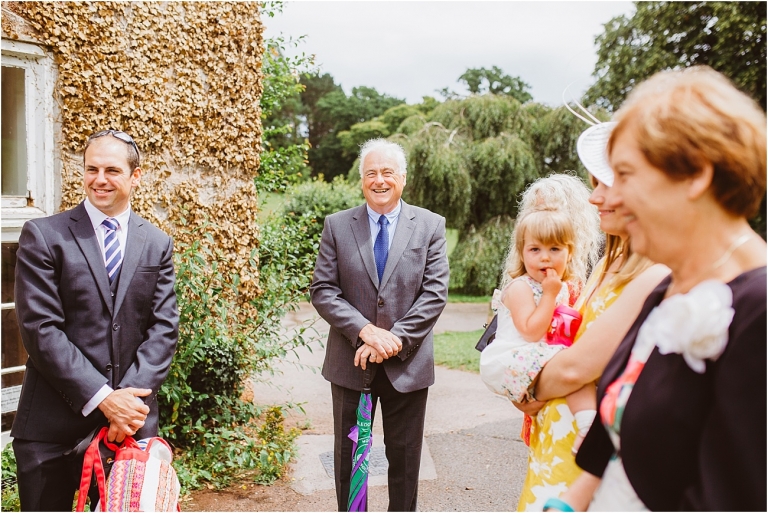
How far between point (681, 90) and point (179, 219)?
13.8 feet

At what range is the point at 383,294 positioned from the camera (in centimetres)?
345

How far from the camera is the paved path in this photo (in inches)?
165

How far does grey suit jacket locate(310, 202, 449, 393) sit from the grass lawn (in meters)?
4.64

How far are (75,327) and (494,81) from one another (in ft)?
153

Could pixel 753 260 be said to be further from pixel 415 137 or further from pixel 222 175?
pixel 415 137

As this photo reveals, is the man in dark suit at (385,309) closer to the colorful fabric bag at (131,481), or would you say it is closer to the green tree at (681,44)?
the colorful fabric bag at (131,481)

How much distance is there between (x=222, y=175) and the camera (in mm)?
5078

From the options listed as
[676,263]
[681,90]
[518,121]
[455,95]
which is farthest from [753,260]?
[455,95]

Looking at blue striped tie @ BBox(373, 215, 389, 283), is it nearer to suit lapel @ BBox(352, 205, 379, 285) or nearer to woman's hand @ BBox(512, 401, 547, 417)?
suit lapel @ BBox(352, 205, 379, 285)

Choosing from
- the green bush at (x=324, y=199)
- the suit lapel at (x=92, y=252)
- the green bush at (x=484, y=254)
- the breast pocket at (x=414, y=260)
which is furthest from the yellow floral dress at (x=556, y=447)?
the green bush at (x=324, y=199)

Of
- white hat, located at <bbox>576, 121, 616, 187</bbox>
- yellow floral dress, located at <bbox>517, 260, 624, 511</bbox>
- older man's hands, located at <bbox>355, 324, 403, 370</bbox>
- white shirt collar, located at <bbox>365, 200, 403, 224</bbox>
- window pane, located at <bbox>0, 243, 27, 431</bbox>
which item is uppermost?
white hat, located at <bbox>576, 121, 616, 187</bbox>

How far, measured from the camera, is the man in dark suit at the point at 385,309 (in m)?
3.42

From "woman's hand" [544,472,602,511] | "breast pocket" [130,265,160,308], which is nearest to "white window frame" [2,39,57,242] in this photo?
"breast pocket" [130,265,160,308]

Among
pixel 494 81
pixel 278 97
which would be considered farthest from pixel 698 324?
pixel 494 81
